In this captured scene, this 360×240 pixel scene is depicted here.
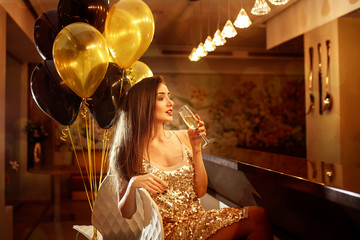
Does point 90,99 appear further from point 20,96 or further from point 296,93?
point 296,93

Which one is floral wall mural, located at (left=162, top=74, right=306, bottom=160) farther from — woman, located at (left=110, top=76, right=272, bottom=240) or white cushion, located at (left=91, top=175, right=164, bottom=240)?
white cushion, located at (left=91, top=175, right=164, bottom=240)

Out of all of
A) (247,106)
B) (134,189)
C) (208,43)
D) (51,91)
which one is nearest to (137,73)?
(51,91)

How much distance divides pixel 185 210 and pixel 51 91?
40.7 inches

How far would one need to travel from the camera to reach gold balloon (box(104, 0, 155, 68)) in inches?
75.5

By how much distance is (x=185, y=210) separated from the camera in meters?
1.79

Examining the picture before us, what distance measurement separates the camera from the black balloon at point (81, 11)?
78.7 inches

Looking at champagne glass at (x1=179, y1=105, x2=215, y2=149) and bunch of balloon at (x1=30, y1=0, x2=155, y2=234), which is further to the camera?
bunch of balloon at (x1=30, y1=0, x2=155, y2=234)

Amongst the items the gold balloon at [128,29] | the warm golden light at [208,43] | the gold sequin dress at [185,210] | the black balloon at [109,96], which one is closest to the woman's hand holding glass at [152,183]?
the gold sequin dress at [185,210]

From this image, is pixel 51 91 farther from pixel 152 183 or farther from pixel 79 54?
pixel 152 183

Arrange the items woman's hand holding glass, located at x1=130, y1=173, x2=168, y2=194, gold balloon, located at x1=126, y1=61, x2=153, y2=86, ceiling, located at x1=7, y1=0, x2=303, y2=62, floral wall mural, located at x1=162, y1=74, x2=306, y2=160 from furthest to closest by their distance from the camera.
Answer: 1. floral wall mural, located at x1=162, y1=74, x2=306, y2=160
2. ceiling, located at x1=7, y1=0, x2=303, y2=62
3. gold balloon, located at x1=126, y1=61, x2=153, y2=86
4. woman's hand holding glass, located at x1=130, y1=173, x2=168, y2=194

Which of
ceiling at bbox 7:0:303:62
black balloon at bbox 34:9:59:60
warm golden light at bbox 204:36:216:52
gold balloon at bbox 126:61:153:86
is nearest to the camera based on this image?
black balloon at bbox 34:9:59:60

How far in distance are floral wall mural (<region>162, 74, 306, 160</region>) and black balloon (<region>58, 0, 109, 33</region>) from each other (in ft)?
17.4

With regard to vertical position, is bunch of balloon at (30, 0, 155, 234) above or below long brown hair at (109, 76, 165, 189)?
above

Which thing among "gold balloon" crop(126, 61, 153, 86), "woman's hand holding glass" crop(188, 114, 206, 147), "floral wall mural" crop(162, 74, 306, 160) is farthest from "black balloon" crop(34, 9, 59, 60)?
"floral wall mural" crop(162, 74, 306, 160)
